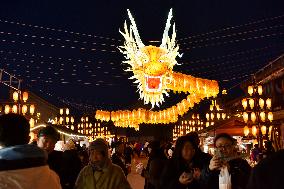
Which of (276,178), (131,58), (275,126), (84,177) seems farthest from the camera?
(275,126)

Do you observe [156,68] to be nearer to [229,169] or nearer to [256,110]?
[256,110]

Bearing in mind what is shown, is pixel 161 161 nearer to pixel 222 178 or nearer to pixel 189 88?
pixel 222 178

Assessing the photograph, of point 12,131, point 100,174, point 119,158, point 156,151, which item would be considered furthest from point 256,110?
point 12,131

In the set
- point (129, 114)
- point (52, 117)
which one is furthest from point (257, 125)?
point (52, 117)

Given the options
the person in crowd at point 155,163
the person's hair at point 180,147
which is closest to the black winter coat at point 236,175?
the person's hair at point 180,147

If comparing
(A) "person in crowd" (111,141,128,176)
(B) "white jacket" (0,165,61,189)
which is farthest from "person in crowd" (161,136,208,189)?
(A) "person in crowd" (111,141,128,176)

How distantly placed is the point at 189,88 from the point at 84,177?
74.6 feet

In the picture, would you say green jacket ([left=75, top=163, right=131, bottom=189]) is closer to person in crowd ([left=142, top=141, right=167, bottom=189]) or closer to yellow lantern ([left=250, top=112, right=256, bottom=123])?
person in crowd ([left=142, top=141, right=167, bottom=189])

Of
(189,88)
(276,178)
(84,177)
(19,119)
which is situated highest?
(189,88)

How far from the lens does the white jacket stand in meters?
2.48

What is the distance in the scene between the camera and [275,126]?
28531mm

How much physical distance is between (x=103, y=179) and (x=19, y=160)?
219cm

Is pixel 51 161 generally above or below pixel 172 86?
below

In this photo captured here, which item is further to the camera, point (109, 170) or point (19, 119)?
point (109, 170)
